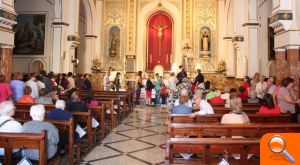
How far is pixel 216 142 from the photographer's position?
3.36m

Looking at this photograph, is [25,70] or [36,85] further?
[25,70]

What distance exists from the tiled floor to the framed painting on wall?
27.3 feet

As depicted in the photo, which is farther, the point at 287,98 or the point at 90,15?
the point at 90,15

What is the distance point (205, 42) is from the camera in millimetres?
19219

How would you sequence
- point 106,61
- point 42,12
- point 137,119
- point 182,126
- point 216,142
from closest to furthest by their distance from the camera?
point 216,142 < point 182,126 < point 137,119 < point 42,12 < point 106,61

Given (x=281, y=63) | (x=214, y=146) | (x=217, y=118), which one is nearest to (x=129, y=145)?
(x=217, y=118)

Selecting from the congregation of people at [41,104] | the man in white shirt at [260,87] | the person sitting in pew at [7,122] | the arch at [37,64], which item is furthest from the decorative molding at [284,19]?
the arch at [37,64]

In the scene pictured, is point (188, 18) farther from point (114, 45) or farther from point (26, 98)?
point (26, 98)

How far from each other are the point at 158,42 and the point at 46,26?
8.27 m

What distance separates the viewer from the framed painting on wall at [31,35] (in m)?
15.3

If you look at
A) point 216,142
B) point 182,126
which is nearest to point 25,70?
point 182,126

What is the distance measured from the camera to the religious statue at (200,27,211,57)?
19.2 metres

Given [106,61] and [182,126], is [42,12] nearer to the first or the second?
[106,61]

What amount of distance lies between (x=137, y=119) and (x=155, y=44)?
11233mm
